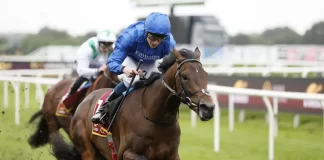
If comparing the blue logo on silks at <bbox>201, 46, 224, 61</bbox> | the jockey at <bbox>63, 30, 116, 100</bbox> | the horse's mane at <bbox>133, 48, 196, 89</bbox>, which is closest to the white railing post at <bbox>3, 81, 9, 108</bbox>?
the jockey at <bbox>63, 30, 116, 100</bbox>

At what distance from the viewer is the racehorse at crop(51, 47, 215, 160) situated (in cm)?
393

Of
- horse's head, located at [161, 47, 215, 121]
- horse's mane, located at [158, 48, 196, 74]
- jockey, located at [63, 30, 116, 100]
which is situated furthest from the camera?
jockey, located at [63, 30, 116, 100]

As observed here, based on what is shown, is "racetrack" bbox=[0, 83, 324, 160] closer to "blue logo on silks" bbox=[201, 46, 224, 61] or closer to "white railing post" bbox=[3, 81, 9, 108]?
"white railing post" bbox=[3, 81, 9, 108]

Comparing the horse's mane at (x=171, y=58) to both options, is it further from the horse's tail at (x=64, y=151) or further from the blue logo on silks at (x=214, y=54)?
the blue logo on silks at (x=214, y=54)

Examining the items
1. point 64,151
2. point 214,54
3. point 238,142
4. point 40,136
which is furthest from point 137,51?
point 214,54

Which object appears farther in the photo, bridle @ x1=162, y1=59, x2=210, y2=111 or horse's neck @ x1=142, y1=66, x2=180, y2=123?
horse's neck @ x1=142, y1=66, x2=180, y2=123

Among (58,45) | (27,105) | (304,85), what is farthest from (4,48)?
(58,45)

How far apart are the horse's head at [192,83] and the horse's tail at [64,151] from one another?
6.09 ft

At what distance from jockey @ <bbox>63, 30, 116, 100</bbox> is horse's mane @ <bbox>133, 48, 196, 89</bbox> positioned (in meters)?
2.26

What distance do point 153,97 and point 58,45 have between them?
2584 centimetres

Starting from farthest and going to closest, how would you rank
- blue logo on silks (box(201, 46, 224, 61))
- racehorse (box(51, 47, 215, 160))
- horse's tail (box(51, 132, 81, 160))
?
blue logo on silks (box(201, 46, 224, 61)), horse's tail (box(51, 132, 81, 160)), racehorse (box(51, 47, 215, 160))

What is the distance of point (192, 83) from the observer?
3920 mm

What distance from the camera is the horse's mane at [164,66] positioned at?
13.5 ft

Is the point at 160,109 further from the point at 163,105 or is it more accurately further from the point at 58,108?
the point at 58,108
